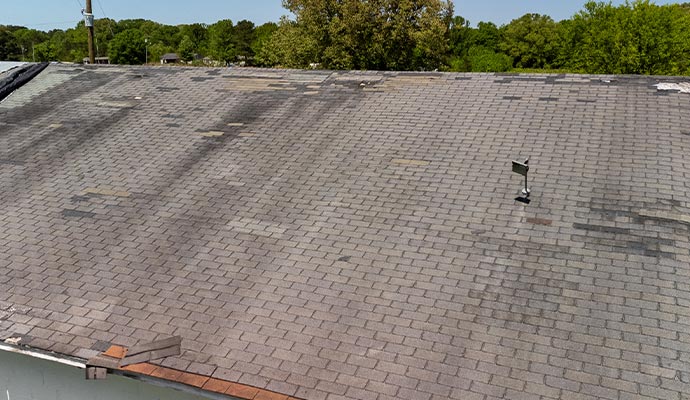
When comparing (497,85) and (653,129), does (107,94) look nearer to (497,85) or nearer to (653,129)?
(497,85)

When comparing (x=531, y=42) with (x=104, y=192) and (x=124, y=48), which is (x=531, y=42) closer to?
(x=124, y=48)

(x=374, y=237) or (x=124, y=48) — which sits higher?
(x=124, y=48)

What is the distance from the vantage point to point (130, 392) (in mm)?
7676

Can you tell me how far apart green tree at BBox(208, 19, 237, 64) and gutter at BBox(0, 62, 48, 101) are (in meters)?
82.6

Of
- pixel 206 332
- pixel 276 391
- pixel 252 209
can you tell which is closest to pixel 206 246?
pixel 252 209

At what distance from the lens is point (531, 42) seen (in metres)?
87.2

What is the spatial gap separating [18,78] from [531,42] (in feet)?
269

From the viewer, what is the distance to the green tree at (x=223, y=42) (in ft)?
325

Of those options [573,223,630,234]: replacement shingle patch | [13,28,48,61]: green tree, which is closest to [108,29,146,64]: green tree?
[13,28,48,61]: green tree

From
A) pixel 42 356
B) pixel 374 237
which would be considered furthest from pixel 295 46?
pixel 42 356

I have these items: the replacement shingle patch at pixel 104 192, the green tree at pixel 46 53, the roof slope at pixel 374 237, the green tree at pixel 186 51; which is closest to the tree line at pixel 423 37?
the roof slope at pixel 374 237

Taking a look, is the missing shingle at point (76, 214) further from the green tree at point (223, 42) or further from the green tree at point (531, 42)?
the green tree at point (223, 42)

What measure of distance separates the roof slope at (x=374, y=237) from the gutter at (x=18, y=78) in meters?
2.34

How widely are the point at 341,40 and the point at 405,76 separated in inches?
1177
